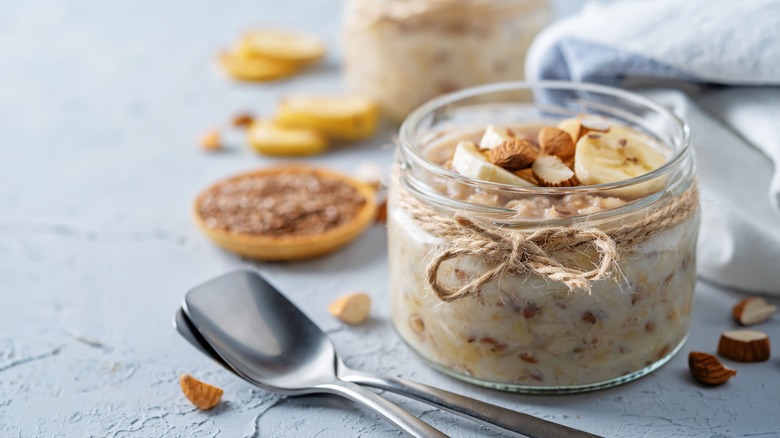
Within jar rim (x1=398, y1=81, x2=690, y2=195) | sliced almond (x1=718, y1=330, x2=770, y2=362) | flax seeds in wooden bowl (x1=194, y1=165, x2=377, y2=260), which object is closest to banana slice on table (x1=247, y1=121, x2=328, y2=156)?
flax seeds in wooden bowl (x1=194, y1=165, x2=377, y2=260)

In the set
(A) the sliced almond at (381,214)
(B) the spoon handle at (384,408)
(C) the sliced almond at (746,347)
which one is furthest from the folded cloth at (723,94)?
(B) the spoon handle at (384,408)

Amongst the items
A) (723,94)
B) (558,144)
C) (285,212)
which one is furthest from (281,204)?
(723,94)

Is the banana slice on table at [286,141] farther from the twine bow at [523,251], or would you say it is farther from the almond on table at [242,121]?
the twine bow at [523,251]

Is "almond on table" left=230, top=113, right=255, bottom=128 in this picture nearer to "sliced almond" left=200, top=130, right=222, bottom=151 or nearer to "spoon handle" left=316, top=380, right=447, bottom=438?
"sliced almond" left=200, top=130, right=222, bottom=151

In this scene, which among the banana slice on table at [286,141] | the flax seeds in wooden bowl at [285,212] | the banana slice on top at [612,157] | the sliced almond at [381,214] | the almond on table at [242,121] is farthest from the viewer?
the almond on table at [242,121]

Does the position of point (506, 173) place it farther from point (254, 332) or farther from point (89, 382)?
point (89, 382)

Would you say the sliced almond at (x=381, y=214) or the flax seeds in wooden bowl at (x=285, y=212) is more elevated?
the flax seeds in wooden bowl at (x=285, y=212)
